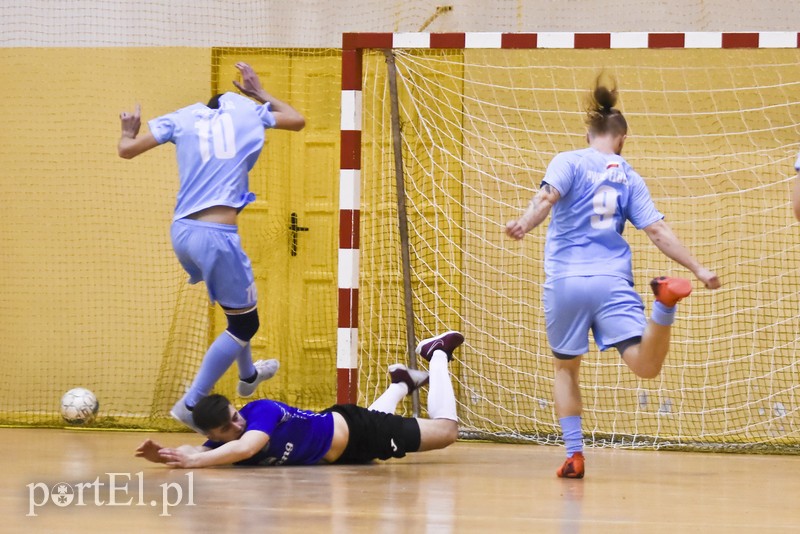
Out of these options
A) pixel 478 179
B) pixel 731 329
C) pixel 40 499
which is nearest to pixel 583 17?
pixel 478 179

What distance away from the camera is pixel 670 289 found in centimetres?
469

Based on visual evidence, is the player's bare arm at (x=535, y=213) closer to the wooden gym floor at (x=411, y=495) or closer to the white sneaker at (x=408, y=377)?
the wooden gym floor at (x=411, y=495)

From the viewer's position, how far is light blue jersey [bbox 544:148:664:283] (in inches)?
207

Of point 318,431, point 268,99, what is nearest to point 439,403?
point 318,431

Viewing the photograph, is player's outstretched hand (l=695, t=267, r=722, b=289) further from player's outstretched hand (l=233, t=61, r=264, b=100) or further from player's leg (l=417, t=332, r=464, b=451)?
player's outstretched hand (l=233, t=61, r=264, b=100)

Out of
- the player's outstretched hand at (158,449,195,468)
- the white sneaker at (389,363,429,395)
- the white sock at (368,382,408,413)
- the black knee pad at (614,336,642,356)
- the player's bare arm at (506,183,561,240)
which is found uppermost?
the player's bare arm at (506,183,561,240)

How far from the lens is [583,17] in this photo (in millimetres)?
8094

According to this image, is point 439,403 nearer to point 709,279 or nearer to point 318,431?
point 318,431

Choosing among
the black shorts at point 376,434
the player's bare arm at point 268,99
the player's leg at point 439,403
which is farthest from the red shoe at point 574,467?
the player's bare arm at point 268,99

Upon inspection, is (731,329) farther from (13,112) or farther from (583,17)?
(13,112)

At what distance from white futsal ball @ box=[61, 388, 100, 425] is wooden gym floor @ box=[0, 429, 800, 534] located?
0.86m

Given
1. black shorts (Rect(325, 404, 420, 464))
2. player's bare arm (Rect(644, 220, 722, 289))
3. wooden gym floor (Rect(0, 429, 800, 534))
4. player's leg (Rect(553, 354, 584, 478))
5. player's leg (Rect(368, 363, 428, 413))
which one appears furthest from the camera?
player's leg (Rect(368, 363, 428, 413))

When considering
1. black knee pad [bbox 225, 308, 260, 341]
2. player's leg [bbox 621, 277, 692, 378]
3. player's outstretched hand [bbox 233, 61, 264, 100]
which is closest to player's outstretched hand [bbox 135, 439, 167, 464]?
black knee pad [bbox 225, 308, 260, 341]

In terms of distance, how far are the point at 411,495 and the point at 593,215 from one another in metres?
1.62
